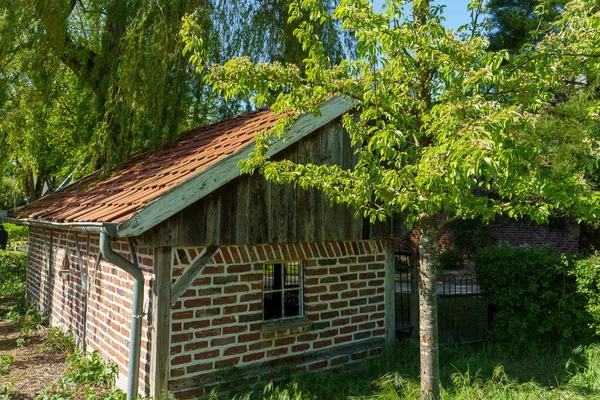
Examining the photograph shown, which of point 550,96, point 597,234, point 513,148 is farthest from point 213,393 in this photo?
point 597,234

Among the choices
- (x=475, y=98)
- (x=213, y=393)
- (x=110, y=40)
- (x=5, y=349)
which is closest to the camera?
(x=475, y=98)

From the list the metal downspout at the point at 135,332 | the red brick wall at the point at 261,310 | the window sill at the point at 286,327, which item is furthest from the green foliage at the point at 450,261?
the metal downspout at the point at 135,332

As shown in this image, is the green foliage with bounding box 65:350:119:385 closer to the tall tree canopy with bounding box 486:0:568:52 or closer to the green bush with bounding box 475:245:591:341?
the green bush with bounding box 475:245:591:341

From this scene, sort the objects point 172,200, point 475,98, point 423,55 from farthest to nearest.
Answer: point 172,200 < point 423,55 < point 475,98

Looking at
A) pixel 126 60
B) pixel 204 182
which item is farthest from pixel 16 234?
pixel 204 182

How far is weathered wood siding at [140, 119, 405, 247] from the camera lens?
4.90 metres

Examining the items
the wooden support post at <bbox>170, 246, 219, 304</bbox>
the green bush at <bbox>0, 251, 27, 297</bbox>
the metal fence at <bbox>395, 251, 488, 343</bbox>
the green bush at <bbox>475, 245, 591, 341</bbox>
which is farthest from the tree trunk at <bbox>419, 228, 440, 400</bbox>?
the green bush at <bbox>0, 251, 27, 297</bbox>

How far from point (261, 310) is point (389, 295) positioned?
2251 mm

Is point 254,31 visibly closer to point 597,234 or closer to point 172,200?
point 172,200

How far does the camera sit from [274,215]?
18.1ft

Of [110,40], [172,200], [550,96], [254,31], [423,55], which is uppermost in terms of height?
[254,31]

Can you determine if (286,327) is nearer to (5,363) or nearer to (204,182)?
(204,182)

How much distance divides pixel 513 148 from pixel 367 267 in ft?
12.0

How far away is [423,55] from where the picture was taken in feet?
13.5
